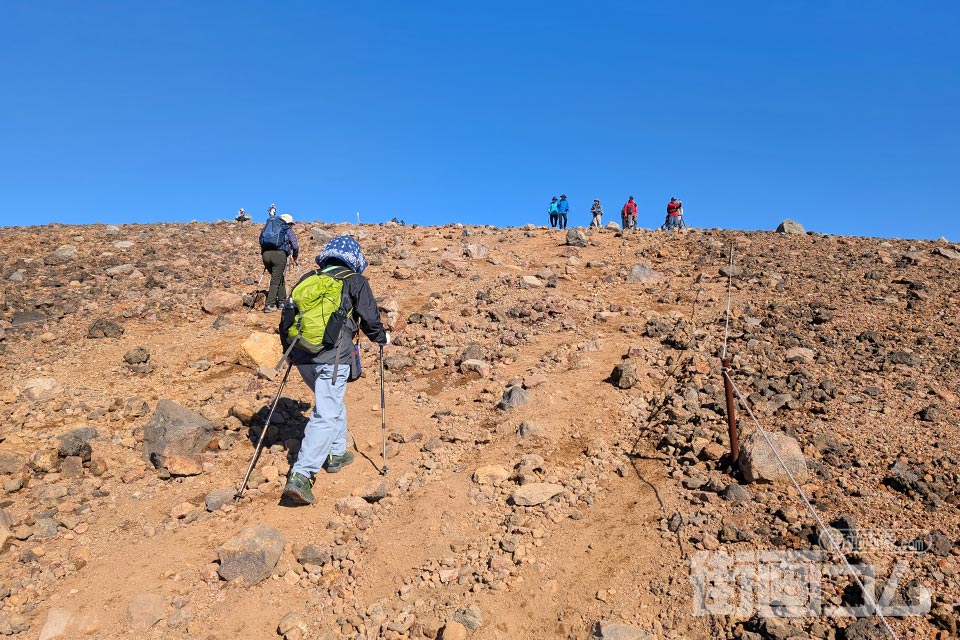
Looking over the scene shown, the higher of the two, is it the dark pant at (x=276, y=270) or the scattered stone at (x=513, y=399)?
the dark pant at (x=276, y=270)

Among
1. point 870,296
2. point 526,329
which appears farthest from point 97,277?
point 870,296

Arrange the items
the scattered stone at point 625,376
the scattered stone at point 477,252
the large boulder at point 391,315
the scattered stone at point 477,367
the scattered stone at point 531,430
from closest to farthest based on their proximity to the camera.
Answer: the scattered stone at point 531,430 < the scattered stone at point 625,376 < the scattered stone at point 477,367 < the large boulder at point 391,315 < the scattered stone at point 477,252

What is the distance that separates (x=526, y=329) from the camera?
965 centimetres

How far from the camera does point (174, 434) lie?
620 centimetres

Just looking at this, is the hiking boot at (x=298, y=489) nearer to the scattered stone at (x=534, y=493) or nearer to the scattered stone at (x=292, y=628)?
the scattered stone at (x=292, y=628)

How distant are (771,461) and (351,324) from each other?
4.19m

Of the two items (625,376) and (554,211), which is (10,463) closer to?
(625,376)

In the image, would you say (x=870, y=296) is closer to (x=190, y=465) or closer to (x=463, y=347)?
(x=463, y=347)

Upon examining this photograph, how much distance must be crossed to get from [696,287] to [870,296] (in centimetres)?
287

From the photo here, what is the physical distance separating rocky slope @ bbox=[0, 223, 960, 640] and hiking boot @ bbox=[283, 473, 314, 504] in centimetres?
15

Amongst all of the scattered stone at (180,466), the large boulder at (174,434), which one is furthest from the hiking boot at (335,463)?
the large boulder at (174,434)

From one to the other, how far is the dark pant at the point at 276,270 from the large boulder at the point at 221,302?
2.63 feet

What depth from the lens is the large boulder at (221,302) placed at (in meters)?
10.8

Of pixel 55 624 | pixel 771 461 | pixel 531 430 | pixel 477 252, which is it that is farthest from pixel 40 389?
pixel 477 252
